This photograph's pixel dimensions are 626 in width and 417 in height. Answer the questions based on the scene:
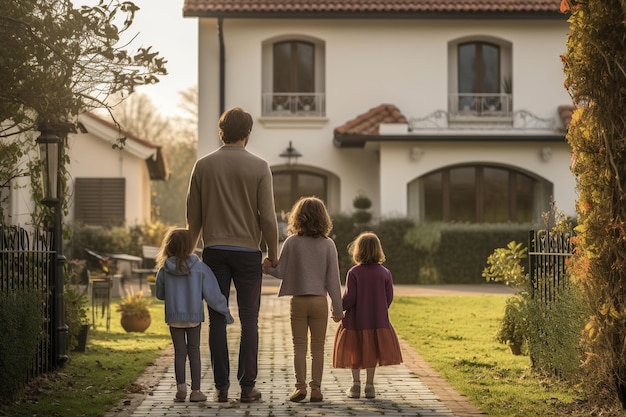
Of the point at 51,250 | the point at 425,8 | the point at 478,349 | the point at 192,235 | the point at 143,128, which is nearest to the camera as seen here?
the point at 192,235

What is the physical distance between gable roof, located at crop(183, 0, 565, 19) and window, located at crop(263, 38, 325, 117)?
3.37ft

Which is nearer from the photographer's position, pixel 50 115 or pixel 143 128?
pixel 50 115

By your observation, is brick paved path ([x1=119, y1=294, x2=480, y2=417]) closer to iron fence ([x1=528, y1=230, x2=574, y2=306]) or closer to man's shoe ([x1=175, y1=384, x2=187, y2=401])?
man's shoe ([x1=175, y1=384, x2=187, y2=401])

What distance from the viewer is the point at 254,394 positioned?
327 inches

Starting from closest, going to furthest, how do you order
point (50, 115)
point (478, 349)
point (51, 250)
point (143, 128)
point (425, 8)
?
point (50, 115)
point (51, 250)
point (478, 349)
point (425, 8)
point (143, 128)

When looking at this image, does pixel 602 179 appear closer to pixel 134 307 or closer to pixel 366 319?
pixel 366 319

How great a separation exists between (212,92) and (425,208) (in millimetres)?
5871

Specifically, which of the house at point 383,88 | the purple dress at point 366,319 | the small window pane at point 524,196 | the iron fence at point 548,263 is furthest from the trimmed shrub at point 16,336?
the small window pane at point 524,196

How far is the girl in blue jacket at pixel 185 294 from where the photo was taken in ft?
26.8

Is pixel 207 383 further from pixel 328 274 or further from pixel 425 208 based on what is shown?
pixel 425 208

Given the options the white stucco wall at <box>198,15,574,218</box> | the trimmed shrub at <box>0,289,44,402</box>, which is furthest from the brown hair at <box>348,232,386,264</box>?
the white stucco wall at <box>198,15,574,218</box>

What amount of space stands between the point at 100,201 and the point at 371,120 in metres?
7.67

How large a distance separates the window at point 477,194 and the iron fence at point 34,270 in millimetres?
17191

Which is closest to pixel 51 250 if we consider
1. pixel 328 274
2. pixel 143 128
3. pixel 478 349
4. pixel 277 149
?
pixel 328 274
